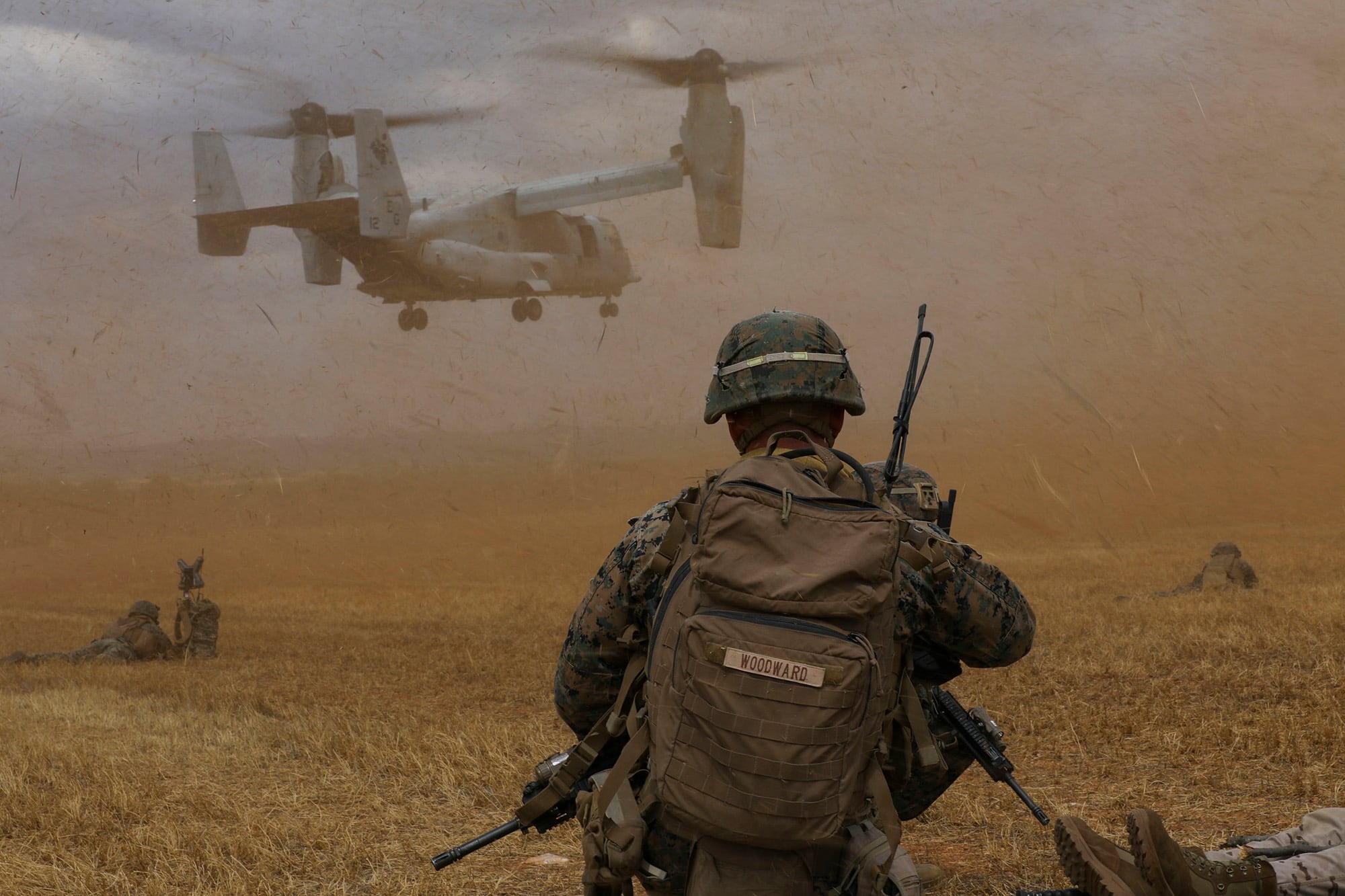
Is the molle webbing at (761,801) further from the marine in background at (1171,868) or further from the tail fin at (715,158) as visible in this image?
the tail fin at (715,158)

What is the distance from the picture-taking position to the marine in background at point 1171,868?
10.4 ft

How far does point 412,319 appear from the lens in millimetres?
36000

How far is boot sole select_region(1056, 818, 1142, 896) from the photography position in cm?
313

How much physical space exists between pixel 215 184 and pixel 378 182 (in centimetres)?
1185

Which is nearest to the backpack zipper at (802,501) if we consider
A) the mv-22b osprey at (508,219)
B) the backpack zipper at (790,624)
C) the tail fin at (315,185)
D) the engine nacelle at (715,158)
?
the backpack zipper at (790,624)

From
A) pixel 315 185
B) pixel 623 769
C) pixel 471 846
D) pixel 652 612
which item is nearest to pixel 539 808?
pixel 471 846

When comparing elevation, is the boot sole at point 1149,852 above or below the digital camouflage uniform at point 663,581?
below

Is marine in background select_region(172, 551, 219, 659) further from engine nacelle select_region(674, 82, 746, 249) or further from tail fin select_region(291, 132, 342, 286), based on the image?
tail fin select_region(291, 132, 342, 286)

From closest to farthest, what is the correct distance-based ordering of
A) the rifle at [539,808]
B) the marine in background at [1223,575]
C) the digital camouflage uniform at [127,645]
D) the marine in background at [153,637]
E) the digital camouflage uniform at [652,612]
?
the digital camouflage uniform at [652,612], the rifle at [539,808], the digital camouflage uniform at [127,645], the marine in background at [153,637], the marine in background at [1223,575]

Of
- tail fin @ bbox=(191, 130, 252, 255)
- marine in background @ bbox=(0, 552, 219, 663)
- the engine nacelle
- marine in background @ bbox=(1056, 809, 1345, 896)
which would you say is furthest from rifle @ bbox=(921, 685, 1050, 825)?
tail fin @ bbox=(191, 130, 252, 255)

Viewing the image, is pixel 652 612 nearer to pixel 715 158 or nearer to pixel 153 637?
pixel 153 637

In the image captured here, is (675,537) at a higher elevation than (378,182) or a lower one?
lower

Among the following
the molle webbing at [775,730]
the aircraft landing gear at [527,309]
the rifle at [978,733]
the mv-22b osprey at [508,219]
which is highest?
the mv-22b osprey at [508,219]

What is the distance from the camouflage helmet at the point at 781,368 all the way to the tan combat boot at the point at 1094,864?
136cm
